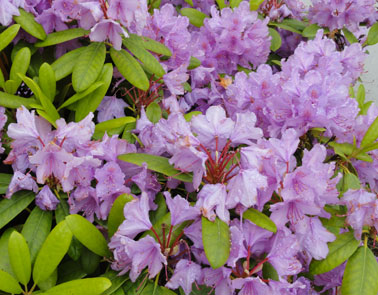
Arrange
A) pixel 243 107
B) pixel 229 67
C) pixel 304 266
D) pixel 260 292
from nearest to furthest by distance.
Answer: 1. pixel 260 292
2. pixel 304 266
3. pixel 243 107
4. pixel 229 67

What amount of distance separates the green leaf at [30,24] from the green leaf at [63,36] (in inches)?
0.7

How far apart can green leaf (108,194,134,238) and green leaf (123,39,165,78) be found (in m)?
0.41

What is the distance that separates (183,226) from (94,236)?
0.63ft

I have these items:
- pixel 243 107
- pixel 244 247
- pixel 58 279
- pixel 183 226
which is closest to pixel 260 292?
pixel 244 247

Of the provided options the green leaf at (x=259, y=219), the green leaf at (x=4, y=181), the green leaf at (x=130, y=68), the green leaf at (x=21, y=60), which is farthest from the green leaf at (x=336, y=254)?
the green leaf at (x=21, y=60)

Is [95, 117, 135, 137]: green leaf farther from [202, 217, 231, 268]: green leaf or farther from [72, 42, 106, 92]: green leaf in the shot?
[202, 217, 231, 268]: green leaf

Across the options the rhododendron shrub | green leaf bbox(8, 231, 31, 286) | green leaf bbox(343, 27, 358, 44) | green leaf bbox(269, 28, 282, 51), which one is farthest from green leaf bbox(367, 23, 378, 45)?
green leaf bbox(8, 231, 31, 286)

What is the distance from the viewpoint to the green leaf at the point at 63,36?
113cm

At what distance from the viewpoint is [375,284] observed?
1.00 m

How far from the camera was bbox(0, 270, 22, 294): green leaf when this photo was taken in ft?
2.83

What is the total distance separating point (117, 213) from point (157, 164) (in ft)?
0.46

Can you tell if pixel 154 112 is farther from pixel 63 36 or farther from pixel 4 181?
pixel 4 181

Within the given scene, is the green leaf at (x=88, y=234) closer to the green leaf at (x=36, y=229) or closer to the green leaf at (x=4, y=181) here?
the green leaf at (x=36, y=229)

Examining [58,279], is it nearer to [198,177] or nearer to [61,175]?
[61,175]
